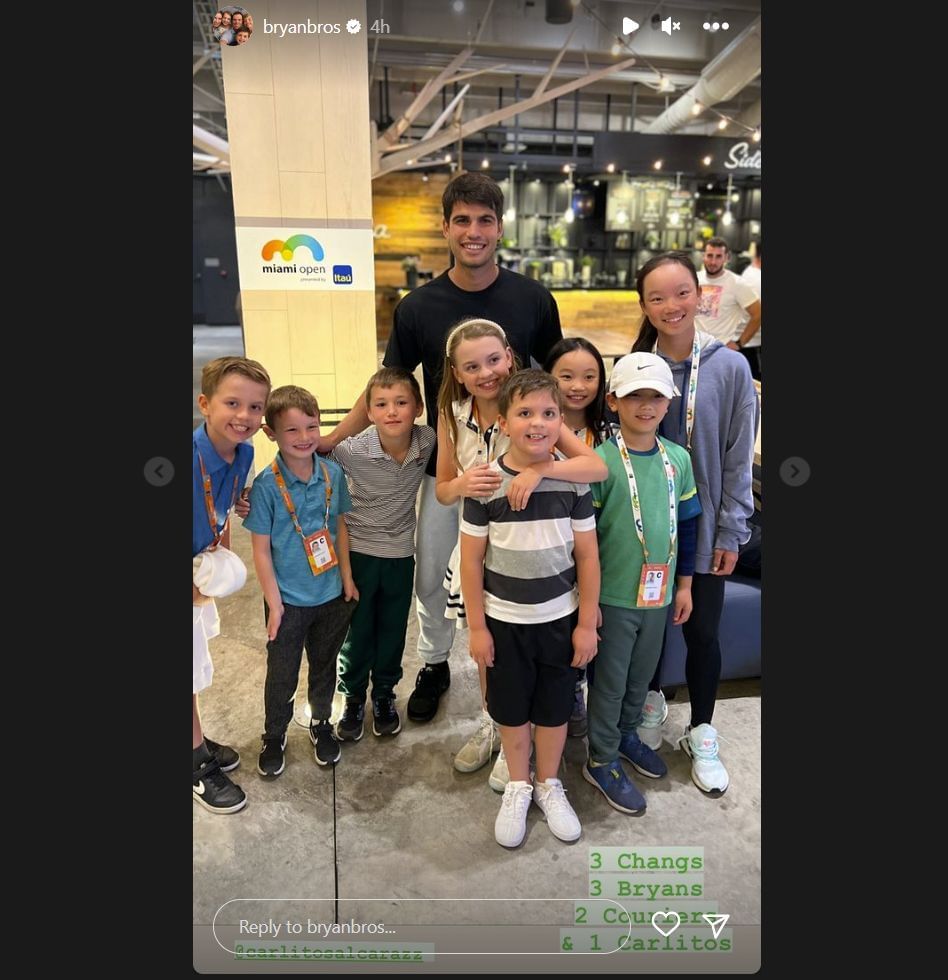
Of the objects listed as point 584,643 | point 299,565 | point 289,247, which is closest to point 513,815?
point 584,643

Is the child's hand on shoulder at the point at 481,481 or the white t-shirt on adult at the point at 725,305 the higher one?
the white t-shirt on adult at the point at 725,305

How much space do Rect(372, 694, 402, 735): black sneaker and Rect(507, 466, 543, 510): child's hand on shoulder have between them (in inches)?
35.3

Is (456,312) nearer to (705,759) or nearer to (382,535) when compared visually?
(382,535)

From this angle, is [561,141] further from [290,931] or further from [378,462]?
[290,931]

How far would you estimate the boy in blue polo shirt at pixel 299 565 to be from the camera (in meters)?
1.71

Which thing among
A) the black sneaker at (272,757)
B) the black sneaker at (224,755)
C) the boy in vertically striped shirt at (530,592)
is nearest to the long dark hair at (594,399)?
the boy in vertically striped shirt at (530,592)

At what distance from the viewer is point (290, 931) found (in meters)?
1.47

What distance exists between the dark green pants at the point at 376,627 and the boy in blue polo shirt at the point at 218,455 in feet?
1.48

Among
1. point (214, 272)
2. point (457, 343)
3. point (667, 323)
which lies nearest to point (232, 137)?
point (214, 272)

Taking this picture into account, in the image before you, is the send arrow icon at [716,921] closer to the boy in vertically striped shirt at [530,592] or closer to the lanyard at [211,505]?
the boy in vertically striped shirt at [530,592]

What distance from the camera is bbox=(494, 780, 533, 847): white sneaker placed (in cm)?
168

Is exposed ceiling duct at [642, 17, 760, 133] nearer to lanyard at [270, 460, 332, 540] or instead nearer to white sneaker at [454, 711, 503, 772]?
lanyard at [270, 460, 332, 540]

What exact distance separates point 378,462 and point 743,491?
973 mm
